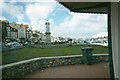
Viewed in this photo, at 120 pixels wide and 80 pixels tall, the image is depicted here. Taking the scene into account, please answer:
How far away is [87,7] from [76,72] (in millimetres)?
1972

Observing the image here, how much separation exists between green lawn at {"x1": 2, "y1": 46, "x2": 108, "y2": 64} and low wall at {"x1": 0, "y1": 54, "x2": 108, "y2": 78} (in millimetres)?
120

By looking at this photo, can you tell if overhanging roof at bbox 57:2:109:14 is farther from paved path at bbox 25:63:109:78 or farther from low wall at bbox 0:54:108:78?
paved path at bbox 25:63:109:78

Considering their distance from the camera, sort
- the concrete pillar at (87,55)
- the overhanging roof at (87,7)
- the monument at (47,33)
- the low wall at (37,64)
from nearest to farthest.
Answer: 1. the low wall at (37,64)
2. the overhanging roof at (87,7)
3. the monument at (47,33)
4. the concrete pillar at (87,55)

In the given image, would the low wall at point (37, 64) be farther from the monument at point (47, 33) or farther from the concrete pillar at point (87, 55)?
the monument at point (47, 33)

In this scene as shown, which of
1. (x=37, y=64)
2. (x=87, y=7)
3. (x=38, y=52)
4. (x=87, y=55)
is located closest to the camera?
(x=38, y=52)

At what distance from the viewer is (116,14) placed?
5332 millimetres

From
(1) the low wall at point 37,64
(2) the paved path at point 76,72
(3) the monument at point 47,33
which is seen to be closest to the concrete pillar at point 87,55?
(1) the low wall at point 37,64

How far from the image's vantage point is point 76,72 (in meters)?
6.07

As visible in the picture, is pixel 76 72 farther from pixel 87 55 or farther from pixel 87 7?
pixel 87 7

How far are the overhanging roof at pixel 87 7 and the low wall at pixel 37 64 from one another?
1.32 meters

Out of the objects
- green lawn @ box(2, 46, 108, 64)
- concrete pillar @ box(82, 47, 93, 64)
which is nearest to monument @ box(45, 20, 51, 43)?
green lawn @ box(2, 46, 108, 64)

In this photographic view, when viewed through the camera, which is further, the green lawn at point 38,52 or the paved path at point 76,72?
the paved path at point 76,72

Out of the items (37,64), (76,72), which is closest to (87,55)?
(76,72)

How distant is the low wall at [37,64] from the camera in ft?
17.5
